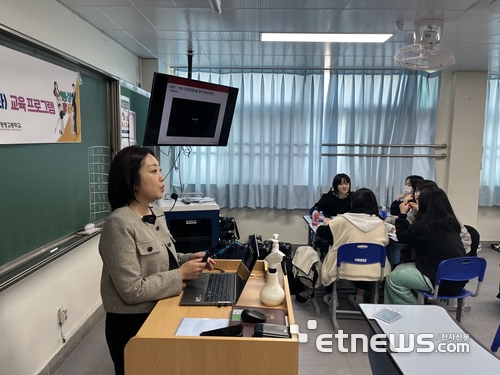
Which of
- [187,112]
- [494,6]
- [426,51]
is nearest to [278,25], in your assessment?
[187,112]

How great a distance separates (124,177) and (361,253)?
2.11 m

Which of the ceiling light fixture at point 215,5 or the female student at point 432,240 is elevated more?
the ceiling light fixture at point 215,5

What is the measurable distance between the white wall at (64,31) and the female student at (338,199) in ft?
8.79

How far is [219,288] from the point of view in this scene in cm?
162

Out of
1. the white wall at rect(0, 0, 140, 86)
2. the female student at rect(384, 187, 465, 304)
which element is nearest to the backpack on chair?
the female student at rect(384, 187, 465, 304)

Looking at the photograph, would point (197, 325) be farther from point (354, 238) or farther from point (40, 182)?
point (354, 238)

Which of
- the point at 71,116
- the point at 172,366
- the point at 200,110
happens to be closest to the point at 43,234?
the point at 71,116

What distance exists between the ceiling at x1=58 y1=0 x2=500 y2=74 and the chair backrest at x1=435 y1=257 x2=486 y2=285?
6.09ft

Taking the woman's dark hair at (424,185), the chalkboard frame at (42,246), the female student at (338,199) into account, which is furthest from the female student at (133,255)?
the female student at (338,199)

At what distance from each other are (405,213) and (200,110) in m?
2.24

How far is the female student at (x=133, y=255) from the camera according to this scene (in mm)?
1376

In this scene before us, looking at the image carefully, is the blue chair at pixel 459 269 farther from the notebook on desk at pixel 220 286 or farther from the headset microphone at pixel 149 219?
the headset microphone at pixel 149 219

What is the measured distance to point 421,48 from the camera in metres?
2.76

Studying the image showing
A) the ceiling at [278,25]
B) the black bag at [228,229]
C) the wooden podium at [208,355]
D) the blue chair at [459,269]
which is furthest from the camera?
the black bag at [228,229]
